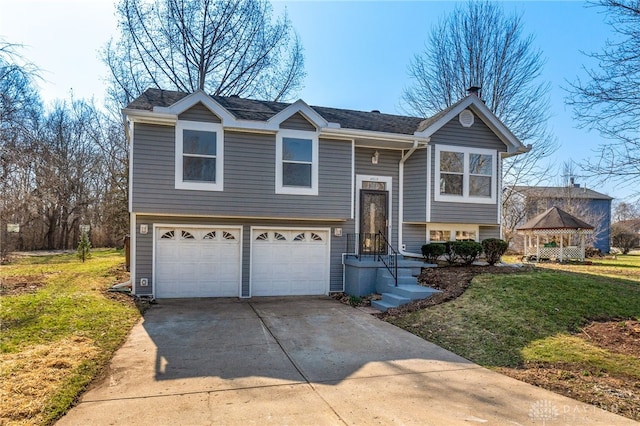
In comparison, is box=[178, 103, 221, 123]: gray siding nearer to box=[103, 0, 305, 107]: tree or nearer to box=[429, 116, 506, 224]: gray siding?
box=[429, 116, 506, 224]: gray siding

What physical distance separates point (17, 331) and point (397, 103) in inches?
773

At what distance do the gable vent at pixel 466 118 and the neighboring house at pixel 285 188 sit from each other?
31 mm

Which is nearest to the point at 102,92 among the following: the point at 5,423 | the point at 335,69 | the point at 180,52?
the point at 180,52

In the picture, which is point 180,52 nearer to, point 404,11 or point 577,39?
point 404,11

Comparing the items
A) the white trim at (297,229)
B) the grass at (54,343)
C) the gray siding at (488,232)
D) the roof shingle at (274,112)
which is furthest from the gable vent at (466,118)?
the grass at (54,343)

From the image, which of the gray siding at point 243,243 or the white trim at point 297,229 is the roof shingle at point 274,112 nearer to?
the gray siding at point 243,243

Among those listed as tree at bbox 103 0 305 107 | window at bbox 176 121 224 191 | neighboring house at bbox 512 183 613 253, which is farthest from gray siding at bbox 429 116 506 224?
neighboring house at bbox 512 183 613 253

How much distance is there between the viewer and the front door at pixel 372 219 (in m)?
11.8

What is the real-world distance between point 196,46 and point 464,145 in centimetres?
1399

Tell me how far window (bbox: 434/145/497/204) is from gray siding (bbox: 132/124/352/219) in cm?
297

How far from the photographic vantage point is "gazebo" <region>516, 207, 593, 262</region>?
21.3 meters

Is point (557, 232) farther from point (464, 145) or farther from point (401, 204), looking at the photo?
point (401, 204)

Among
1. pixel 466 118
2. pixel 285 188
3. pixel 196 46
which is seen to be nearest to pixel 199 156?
pixel 285 188

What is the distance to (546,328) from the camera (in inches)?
277
